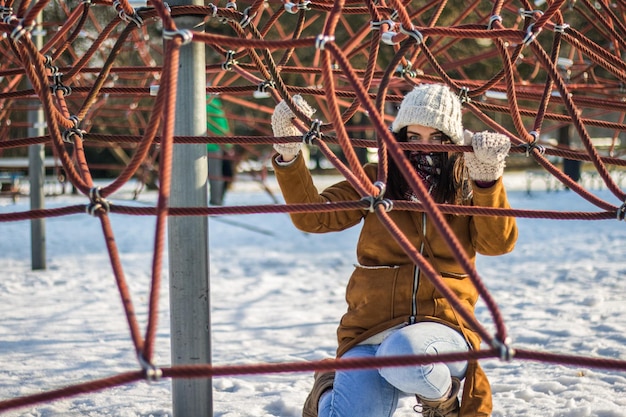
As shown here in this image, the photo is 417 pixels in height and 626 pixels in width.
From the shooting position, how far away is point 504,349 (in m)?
1.08

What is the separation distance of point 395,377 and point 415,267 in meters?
0.25

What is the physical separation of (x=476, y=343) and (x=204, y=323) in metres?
0.57

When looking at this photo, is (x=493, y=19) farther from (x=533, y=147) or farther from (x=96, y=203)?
(x=96, y=203)

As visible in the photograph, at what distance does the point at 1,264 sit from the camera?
4.41m

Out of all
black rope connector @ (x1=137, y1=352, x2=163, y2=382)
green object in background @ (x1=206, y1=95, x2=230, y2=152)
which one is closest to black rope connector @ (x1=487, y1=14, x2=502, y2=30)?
black rope connector @ (x1=137, y1=352, x2=163, y2=382)

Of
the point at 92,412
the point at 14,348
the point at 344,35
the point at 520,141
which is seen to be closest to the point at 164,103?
the point at 520,141

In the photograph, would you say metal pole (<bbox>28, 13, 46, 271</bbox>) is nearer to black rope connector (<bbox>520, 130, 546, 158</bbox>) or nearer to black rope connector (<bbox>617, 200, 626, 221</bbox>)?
black rope connector (<bbox>520, 130, 546, 158</bbox>)

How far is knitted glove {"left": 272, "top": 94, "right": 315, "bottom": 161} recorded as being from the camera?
4.90 ft

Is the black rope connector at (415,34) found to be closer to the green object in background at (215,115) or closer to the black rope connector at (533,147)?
the black rope connector at (533,147)

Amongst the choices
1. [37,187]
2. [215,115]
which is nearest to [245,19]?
[215,115]

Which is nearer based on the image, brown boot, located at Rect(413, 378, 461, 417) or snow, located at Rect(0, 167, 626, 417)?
brown boot, located at Rect(413, 378, 461, 417)

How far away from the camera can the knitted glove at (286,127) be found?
4.90 feet

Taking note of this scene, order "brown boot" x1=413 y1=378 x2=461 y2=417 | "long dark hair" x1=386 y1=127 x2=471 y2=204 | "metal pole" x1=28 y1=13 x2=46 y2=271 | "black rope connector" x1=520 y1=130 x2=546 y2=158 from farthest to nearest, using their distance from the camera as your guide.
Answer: "metal pole" x1=28 y1=13 x2=46 y2=271, "black rope connector" x1=520 y1=130 x2=546 y2=158, "long dark hair" x1=386 y1=127 x2=471 y2=204, "brown boot" x1=413 y1=378 x2=461 y2=417

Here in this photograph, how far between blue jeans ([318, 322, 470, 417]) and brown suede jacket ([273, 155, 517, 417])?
44mm
